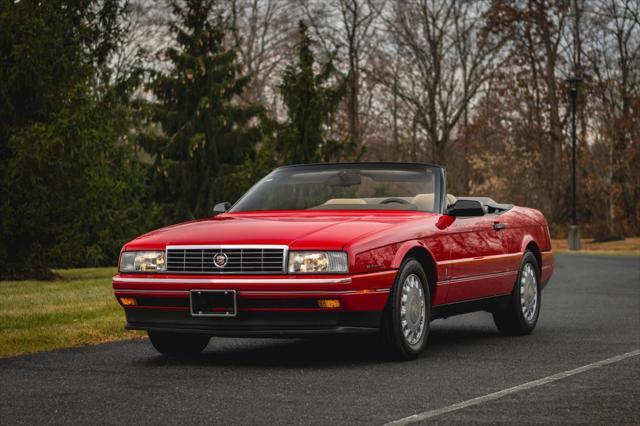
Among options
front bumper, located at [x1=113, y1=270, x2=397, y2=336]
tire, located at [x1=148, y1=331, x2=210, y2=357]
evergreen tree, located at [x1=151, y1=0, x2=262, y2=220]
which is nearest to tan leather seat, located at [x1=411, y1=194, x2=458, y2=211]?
front bumper, located at [x1=113, y1=270, x2=397, y2=336]

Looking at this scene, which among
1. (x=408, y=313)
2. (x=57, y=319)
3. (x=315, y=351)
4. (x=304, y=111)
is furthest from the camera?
(x=304, y=111)

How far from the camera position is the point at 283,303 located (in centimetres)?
781

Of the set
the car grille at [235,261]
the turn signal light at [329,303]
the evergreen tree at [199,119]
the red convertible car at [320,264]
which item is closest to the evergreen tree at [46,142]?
the evergreen tree at [199,119]

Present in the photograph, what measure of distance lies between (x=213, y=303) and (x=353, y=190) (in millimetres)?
2221

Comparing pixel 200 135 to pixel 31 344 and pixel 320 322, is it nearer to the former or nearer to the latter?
pixel 31 344

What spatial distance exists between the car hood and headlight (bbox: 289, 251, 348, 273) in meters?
0.05

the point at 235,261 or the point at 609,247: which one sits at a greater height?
the point at 235,261

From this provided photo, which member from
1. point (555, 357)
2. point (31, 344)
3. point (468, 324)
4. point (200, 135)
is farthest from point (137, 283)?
point (200, 135)

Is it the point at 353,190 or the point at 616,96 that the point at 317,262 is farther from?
the point at 616,96

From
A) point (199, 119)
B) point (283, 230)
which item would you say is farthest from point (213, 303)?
point (199, 119)

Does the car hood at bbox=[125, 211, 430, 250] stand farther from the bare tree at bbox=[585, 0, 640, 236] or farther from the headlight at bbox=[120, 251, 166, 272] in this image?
the bare tree at bbox=[585, 0, 640, 236]

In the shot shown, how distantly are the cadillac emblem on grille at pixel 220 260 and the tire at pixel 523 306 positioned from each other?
3583 mm

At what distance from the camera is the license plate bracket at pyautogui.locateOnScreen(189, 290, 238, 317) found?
25.7 feet

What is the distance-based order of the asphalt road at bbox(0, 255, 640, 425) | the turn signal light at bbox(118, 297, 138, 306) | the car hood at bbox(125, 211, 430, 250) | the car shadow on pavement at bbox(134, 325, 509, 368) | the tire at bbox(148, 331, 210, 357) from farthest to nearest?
the tire at bbox(148, 331, 210, 357), the car shadow on pavement at bbox(134, 325, 509, 368), the turn signal light at bbox(118, 297, 138, 306), the car hood at bbox(125, 211, 430, 250), the asphalt road at bbox(0, 255, 640, 425)
